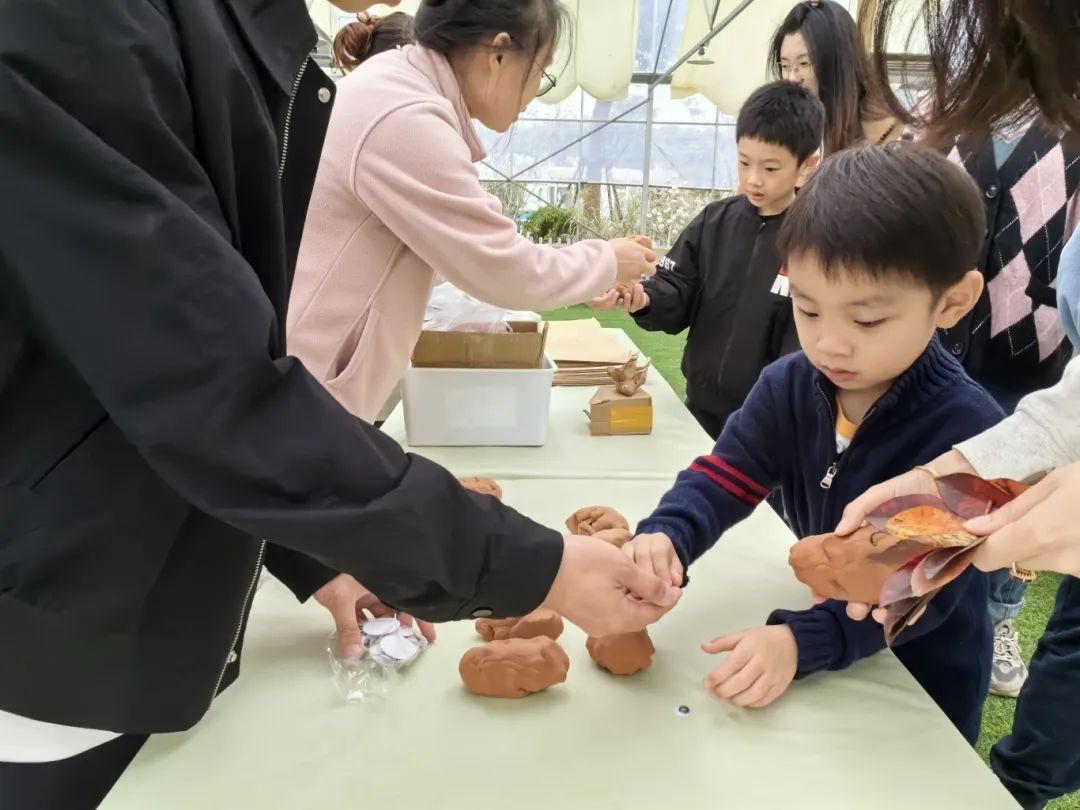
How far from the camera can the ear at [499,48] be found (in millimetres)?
1188

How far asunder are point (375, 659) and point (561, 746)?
216 mm

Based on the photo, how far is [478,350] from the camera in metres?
1.47

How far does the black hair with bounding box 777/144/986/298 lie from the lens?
2.89 ft

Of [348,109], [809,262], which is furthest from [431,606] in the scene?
[348,109]

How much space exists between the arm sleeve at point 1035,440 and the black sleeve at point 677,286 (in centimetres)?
117

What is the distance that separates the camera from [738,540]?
1.12 meters

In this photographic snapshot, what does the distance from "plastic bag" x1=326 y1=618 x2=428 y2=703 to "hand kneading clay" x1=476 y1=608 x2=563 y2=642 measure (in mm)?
72

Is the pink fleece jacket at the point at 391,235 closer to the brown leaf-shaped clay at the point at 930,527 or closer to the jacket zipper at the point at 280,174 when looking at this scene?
the jacket zipper at the point at 280,174

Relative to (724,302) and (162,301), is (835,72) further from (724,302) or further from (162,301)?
(162,301)

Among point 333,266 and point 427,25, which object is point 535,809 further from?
point 427,25

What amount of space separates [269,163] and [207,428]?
8.5 inches

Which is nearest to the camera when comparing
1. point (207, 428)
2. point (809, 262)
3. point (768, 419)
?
point (207, 428)

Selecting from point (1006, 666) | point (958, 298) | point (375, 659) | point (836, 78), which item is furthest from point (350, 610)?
point (836, 78)

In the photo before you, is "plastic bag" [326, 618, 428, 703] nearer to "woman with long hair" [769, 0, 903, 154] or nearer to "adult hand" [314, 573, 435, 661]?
"adult hand" [314, 573, 435, 661]
